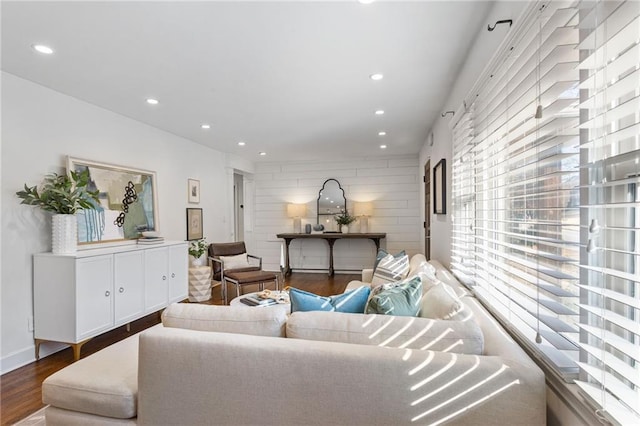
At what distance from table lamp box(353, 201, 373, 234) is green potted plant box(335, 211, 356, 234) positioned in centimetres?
17

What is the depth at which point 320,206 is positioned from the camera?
6.59m

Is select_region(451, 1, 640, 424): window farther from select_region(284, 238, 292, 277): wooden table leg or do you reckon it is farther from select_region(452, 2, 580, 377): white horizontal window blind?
select_region(284, 238, 292, 277): wooden table leg

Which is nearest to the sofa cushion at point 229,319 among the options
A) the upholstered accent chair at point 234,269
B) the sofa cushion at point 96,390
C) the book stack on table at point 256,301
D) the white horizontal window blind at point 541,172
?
the sofa cushion at point 96,390

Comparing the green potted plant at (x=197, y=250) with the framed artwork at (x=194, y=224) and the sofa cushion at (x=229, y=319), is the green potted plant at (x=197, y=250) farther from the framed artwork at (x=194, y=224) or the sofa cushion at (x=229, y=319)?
the sofa cushion at (x=229, y=319)

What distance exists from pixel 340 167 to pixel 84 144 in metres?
4.40

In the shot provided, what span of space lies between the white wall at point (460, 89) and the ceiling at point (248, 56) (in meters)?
0.09

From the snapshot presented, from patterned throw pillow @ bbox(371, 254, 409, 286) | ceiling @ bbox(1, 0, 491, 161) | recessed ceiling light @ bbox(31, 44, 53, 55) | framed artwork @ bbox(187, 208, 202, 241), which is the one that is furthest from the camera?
framed artwork @ bbox(187, 208, 202, 241)

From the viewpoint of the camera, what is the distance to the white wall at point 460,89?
63.1 inches

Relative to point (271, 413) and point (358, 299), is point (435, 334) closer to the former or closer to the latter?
point (358, 299)

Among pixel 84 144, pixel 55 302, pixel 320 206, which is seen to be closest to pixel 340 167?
pixel 320 206

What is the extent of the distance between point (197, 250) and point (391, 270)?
3.11m

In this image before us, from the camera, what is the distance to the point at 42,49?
220 cm

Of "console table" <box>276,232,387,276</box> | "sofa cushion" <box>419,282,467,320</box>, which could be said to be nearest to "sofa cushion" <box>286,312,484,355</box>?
"sofa cushion" <box>419,282,467,320</box>

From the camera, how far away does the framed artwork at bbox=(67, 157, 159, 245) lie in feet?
10.4
